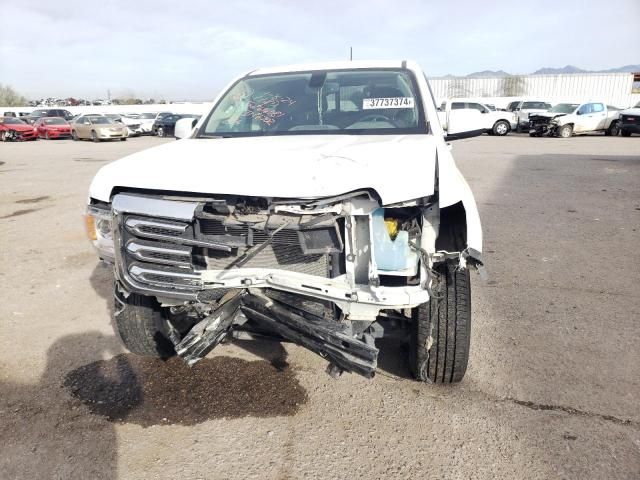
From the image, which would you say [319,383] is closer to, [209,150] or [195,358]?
[195,358]

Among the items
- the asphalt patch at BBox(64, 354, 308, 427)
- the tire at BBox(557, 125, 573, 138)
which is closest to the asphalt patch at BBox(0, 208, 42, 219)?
the asphalt patch at BBox(64, 354, 308, 427)

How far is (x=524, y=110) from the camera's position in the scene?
24.6m

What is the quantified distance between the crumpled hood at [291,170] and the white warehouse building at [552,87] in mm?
37486

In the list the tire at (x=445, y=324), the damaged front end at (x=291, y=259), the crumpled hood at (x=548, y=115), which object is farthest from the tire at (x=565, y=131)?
the damaged front end at (x=291, y=259)

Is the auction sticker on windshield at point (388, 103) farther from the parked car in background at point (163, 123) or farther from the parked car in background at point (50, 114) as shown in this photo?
the parked car in background at point (50, 114)

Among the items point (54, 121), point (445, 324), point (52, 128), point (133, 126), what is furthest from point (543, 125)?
point (54, 121)

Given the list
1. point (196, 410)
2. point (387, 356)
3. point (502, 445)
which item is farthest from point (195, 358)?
point (502, 445)

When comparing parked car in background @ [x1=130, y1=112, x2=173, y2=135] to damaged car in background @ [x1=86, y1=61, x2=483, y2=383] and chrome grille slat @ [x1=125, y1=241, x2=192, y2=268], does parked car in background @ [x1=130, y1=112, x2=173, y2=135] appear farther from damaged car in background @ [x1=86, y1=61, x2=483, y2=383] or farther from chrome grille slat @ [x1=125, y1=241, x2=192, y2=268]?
chrome grille slat @ [x1=125, y1=241, x2=192, y2=268]

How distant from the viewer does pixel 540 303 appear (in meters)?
4.11

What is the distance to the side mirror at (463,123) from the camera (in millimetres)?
3689

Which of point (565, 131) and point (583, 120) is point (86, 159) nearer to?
point (565, 131)

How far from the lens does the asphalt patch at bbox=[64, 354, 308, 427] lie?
2.79m

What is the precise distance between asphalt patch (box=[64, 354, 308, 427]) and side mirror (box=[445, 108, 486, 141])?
7.13ft

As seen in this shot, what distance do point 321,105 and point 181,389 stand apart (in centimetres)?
220
